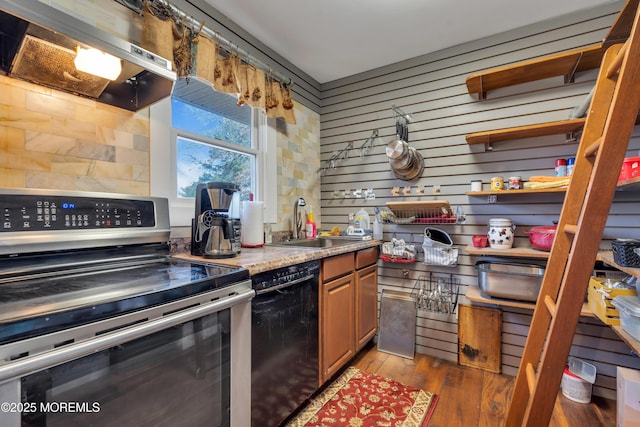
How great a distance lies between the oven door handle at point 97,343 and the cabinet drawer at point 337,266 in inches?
34.6

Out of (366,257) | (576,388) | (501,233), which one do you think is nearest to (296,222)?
(366,257)

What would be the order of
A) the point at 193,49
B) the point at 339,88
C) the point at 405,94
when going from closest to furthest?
1. the point at 193,49
2. the point at 405,94
3. the point at 339,88

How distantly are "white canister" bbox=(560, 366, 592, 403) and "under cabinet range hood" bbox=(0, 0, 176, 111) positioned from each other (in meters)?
3.00

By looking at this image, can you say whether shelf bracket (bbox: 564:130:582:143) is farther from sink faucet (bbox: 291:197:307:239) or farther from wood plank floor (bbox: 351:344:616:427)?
sink faucet (bbox: 291:197:307:239)

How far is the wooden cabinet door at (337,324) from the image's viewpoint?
1948 mm

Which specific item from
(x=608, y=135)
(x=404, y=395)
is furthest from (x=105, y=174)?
(x=404, y=395)

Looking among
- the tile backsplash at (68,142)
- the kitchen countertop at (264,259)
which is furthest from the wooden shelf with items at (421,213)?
the tile backsplash at (68,142)

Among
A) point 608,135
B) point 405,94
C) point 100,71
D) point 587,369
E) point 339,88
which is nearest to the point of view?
point 608,135

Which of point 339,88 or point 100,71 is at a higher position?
point 339,88

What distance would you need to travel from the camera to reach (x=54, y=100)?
4.35 feet

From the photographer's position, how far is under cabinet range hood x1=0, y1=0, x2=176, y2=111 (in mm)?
966

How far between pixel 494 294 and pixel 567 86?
1576 mm

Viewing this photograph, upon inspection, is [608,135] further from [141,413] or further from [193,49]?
[193,49]

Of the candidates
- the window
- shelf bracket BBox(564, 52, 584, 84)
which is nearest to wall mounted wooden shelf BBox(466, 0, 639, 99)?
shelf bracket BBox(564, 52, 584, 84)
